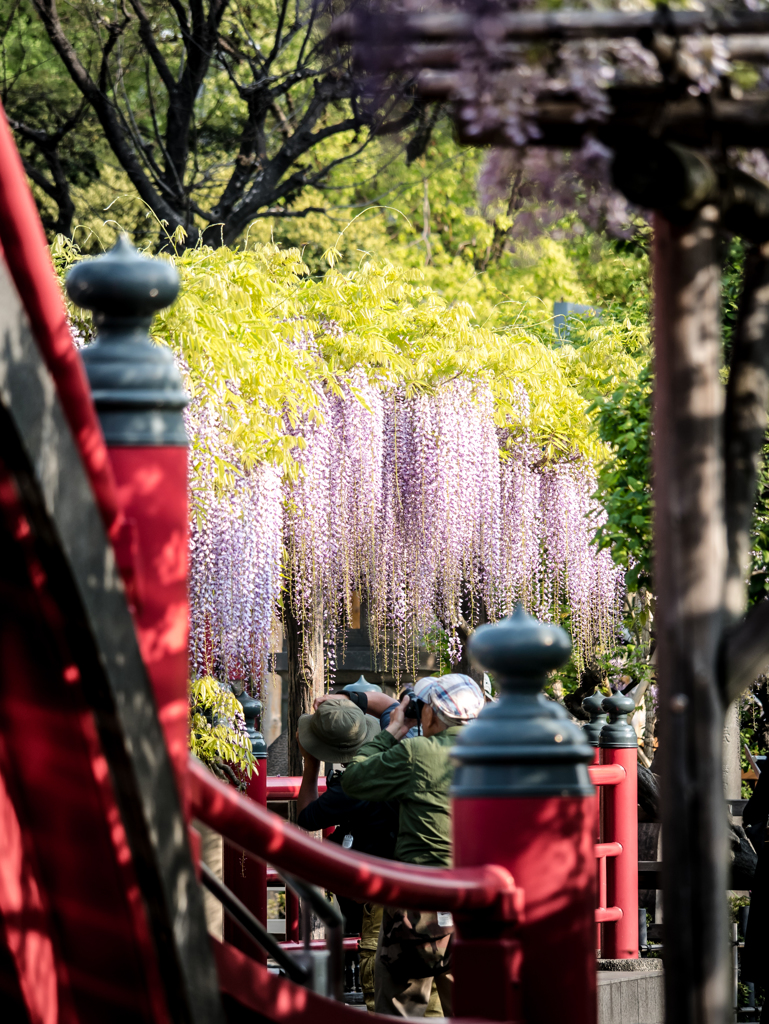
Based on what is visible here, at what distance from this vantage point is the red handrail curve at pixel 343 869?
3006 millimetres

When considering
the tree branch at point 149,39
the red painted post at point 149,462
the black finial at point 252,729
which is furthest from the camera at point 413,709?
the tree branch at point 149,39

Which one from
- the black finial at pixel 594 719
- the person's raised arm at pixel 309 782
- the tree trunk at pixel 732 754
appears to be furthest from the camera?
the tree trunk at pixel 732 754

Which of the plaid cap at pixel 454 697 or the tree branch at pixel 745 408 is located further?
the plaid cap at pixel 454 697

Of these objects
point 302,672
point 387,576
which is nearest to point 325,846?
point 302,672

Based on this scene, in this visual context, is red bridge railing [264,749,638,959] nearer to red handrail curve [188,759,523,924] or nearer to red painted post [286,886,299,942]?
red painted post [286,886,299,942]

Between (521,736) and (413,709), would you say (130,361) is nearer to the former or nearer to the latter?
(521,736)

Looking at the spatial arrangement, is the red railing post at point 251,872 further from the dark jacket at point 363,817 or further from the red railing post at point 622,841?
the red railing post at point 622,841

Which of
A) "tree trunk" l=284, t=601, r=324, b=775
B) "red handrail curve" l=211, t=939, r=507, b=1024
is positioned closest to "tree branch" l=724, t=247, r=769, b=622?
"red handrail curve" l=211, t=939, r=507, b=1024

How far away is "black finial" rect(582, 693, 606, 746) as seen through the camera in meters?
8.60

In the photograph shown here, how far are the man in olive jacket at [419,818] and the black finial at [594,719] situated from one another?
348 cm

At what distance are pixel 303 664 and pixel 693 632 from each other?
7952 mm

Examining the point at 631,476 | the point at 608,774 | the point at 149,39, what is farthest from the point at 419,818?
the point at 149,39

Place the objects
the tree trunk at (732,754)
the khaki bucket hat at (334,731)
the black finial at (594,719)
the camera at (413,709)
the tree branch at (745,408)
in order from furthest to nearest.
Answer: the tree trunk at (732,754), the black finial at (594,719), the khaki bucket hat at (334,731), the camera at (413,709), the tree branch at (745,408)

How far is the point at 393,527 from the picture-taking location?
1079 cm
